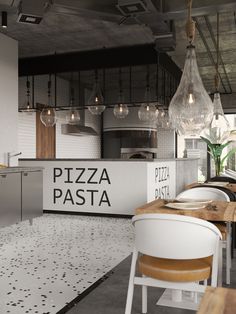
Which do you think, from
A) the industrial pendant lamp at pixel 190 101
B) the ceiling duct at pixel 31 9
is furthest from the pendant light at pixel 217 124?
the ceiling duct at pixel 31 9

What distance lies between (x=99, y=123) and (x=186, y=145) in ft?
11.1

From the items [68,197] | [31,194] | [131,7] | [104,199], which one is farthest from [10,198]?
[131,7]

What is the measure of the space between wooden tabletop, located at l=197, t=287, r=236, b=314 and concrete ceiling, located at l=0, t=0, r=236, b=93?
3478 millimetres

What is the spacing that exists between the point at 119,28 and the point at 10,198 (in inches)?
137

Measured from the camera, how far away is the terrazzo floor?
9.59ft

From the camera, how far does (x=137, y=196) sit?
6844mm

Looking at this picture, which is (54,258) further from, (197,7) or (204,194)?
(197,7)

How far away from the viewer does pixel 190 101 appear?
8.62ft

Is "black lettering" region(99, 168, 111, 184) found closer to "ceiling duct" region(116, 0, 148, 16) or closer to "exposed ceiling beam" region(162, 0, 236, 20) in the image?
"exposed ceiling beam" region(162, 0, 236, 20)

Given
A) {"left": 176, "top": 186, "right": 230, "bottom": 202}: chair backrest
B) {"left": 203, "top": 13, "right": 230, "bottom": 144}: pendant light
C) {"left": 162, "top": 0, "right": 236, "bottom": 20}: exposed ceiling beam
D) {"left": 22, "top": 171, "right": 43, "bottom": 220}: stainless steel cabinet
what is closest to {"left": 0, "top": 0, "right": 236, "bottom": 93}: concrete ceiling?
{"left": 162, "top": 0, "right": 236, "bottom": 20}: exposed ceiling beam

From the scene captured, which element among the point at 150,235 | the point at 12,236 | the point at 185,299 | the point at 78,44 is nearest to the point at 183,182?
the point at 78,44

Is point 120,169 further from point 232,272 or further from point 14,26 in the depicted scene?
point 232,272

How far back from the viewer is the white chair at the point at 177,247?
6.66ft

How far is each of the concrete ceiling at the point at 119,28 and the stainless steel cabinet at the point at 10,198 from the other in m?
2.32
